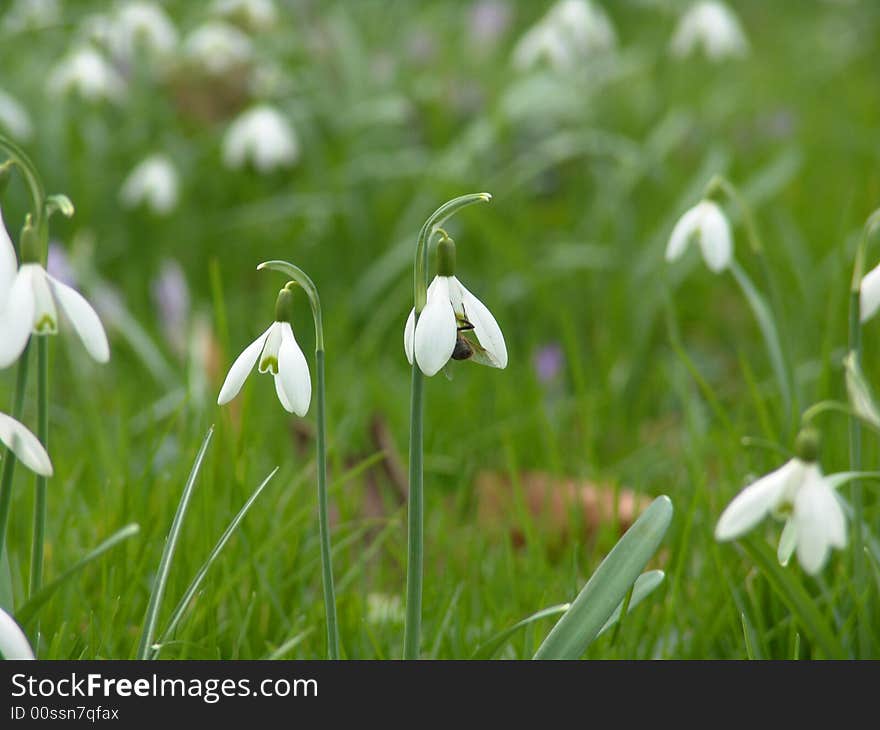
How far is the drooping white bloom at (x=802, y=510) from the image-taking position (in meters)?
0.97

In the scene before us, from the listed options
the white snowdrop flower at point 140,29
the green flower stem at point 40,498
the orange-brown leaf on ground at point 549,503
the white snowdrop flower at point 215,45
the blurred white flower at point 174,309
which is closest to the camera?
the green flower stem at point 40,498

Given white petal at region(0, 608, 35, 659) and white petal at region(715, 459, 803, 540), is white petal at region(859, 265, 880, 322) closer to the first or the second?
white petal at region(715, 459, 803, 540)

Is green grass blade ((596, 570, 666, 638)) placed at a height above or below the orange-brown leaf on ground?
below

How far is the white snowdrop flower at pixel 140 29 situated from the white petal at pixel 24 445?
8.04 feet

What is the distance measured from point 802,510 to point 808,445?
6 cm

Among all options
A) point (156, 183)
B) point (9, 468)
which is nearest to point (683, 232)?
point (9, 468)

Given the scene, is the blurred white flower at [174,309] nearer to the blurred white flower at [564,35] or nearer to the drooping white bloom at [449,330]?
the blurred white flower at [564,35]

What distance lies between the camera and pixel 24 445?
1054 mm

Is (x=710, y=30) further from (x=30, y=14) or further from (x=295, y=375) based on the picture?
(x=295, y=375)

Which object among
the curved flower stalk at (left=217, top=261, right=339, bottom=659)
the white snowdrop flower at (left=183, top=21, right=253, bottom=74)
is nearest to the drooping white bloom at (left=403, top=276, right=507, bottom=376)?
the curved flower stalk at (left=217, top=261, right=339, bottom=659)

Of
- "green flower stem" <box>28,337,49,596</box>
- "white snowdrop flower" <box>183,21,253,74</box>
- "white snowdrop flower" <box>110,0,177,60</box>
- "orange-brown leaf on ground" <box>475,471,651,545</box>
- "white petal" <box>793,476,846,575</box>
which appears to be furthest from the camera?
"white snowdrop flower" <box>183,21,253,74</box>

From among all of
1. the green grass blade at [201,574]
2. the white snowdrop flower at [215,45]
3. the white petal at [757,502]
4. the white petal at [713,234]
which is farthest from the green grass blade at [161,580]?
the white snowdrop flower at [215,45]

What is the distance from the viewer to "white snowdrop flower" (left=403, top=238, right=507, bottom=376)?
1050 mm
